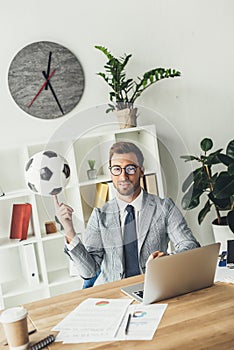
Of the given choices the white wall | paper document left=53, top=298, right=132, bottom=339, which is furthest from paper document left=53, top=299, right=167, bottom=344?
the white wall

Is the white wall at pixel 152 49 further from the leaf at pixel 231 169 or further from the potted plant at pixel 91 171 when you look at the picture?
the potted plant at pixel 91 171

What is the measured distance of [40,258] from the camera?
10.6ft

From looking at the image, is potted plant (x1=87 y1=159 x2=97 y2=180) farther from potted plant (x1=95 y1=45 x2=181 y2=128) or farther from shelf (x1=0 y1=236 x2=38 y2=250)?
shelf (x1=0 y1=236 x2=38 y2=250)

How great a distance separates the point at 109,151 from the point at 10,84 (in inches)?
60.5

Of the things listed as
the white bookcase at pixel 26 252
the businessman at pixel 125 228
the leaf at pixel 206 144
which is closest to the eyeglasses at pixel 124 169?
the businessman at pixel 125 228

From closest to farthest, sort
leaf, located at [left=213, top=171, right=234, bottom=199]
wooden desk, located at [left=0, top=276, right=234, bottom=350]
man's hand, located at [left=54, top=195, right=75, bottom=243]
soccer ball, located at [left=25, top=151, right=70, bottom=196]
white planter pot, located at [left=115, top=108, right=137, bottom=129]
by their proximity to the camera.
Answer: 1. wooden desk, located at [left=0, top=276, right=234, bottom=350]
2. soccer ball, located at [left=25, top=151, right=70, bottom=196]
3. man's hand, located at [left=54, top=195, right=75, bottom=243]
4. white planter pot, located at [left=115, top=108, right=137, bottom=129]
5. leaf, located at [left=213, top=171, right=234, bottom=199]

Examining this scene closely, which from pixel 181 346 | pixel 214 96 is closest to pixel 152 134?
pixel 181 346

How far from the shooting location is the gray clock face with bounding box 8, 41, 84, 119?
3365 mm

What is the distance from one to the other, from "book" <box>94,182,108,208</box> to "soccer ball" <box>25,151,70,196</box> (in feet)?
0.44

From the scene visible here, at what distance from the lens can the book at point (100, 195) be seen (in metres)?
2.00

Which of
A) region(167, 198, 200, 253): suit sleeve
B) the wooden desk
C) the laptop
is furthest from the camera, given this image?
region(167, 198, 200, 253): suit sleeve

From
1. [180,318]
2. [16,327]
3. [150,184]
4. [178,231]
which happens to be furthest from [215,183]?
[16,327]

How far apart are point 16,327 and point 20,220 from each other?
1872mm

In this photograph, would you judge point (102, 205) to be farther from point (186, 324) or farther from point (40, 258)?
point (40, 258)
